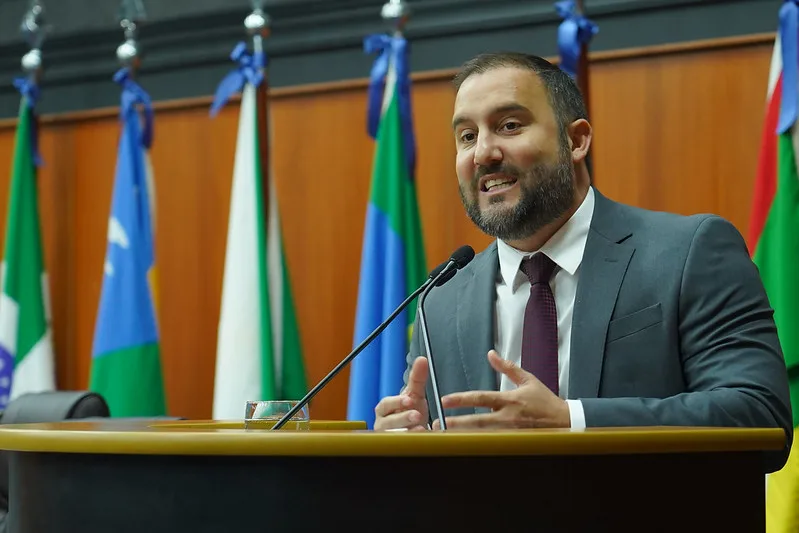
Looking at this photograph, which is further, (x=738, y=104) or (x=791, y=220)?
(x=738, y=104)

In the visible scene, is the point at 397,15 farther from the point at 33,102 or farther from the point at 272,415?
the point at 272,415

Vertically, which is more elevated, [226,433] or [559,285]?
[559,285]

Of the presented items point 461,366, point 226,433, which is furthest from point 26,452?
point 461,366

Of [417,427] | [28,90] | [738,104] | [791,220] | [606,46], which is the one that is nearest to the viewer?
[417,427]

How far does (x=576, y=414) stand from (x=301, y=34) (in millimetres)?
3243

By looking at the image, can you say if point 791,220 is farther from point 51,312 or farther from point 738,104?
point 51,312

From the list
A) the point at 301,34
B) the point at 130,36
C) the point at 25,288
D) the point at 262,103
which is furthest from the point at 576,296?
the point at 25,288

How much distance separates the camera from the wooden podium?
4.20ft

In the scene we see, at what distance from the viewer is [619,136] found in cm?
413

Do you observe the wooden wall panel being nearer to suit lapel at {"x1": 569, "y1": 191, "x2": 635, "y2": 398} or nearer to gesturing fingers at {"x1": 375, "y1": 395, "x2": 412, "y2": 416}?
suit lapel at {"x1": 569, "y1": 191, "x2": 635, "y2": 398}

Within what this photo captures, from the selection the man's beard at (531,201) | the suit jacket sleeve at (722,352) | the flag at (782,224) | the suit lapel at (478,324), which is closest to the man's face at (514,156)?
the man's beard at (531,201)

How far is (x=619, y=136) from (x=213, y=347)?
2.07m

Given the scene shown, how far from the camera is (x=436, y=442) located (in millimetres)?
1264

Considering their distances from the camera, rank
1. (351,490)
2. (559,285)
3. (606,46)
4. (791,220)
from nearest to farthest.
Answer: (351,490) → (559,285) → (791,220) → (606,46)
